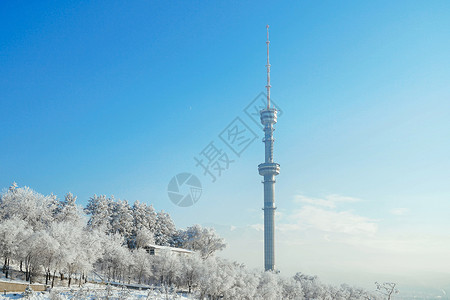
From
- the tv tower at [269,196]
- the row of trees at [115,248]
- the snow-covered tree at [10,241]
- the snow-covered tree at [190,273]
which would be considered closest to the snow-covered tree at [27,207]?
the row of trees at [115,248]

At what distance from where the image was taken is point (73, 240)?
5100 cm

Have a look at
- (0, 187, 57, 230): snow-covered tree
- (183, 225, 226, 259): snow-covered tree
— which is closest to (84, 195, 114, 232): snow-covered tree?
(0, 187, 57, 230): snow-covered tree

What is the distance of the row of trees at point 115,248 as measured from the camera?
156 feet

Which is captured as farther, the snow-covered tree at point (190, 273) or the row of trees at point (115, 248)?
the snow-covered tree at point (190, 273)

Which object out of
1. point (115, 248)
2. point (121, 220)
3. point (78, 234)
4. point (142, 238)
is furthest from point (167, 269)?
point (78, 234)

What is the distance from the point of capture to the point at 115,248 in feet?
211

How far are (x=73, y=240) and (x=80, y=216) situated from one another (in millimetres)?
21789

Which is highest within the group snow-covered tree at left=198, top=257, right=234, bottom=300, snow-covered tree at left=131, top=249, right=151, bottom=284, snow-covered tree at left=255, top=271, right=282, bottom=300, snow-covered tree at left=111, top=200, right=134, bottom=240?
snow-covered tree at left=111, top=200, right=134, bottom=240

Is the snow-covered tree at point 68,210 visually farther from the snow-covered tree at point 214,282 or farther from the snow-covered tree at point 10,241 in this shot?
the snow-covered tree at point 214,282

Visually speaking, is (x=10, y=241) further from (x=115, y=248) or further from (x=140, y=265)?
(x=140, y=265)

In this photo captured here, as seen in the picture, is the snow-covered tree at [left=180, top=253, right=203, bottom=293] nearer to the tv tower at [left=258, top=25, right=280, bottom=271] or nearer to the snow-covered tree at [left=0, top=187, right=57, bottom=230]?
the snow-covered tree at [left=0, top=187, right=57, bottom=230]

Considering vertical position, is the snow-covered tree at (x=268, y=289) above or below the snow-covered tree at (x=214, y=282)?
below

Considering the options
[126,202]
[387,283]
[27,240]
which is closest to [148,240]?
[126,202]

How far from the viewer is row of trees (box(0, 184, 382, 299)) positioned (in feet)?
156
